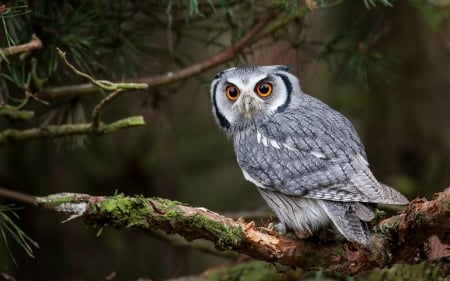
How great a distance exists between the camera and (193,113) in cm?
516

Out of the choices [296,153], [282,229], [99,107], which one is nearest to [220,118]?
[296,153]

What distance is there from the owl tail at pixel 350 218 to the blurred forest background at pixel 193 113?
0.89 meters

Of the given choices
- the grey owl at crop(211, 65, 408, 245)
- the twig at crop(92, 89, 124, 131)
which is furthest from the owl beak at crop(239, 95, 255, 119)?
the twig at crop(92, 89, 124, 131)

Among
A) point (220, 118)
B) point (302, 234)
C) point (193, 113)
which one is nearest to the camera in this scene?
point (302, 234)

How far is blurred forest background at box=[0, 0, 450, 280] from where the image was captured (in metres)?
3.31

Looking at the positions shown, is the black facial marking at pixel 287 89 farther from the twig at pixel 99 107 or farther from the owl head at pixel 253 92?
→ the twig at pixel 99 107

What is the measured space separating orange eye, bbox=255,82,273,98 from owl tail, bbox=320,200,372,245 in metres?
0.57

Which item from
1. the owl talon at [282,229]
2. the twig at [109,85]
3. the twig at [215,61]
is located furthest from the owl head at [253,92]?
the twig at [109,85]

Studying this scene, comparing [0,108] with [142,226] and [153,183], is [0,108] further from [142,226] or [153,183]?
[153,183]

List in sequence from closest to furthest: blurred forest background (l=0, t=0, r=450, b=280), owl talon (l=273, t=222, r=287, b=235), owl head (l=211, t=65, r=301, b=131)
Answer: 1. owl talon (l=273, t=222, r=287, b=235)
2. owl head (l=211, t=65, r=301, b=131)
3. blurred forest background (l=0, t=0, r=450, b=280)

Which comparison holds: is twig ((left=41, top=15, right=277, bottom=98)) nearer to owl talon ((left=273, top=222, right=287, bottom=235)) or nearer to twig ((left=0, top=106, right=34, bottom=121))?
twig ((left=0, top=106, right=34, bottom=121))

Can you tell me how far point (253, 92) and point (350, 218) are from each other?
0.70m

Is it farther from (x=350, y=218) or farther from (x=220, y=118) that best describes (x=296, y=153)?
(x=220, y=118)

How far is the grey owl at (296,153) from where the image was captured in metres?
2.60
